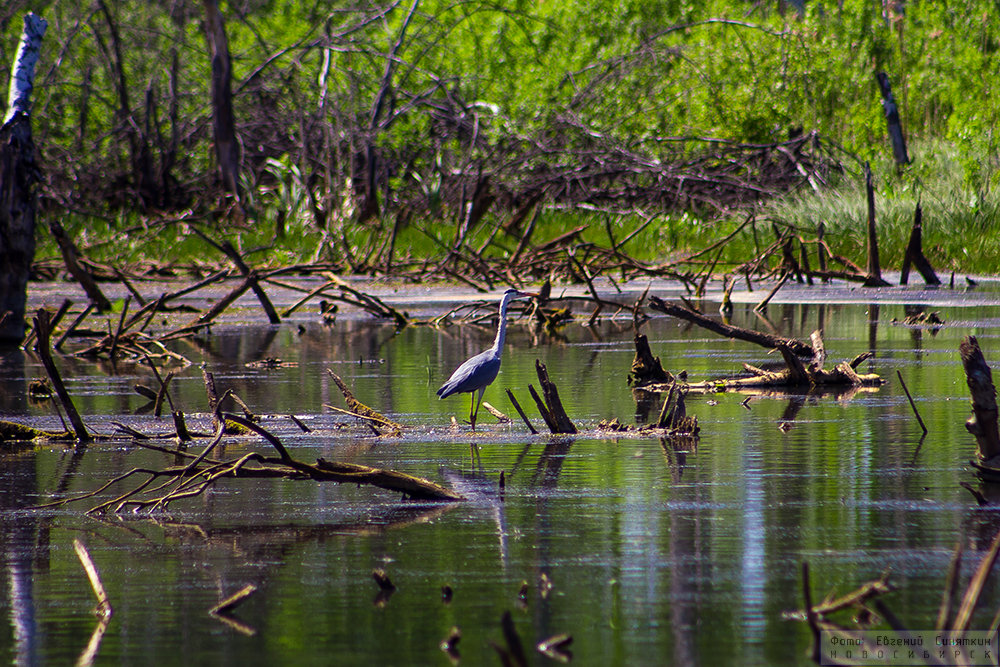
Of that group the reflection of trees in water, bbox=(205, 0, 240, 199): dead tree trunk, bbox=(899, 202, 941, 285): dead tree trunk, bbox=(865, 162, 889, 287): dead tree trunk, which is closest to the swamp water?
the reflection of trees in water

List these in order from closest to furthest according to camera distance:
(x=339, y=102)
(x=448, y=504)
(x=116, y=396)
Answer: (x=448, y=504) → (x=116, y=396) → (x=339, y=102)

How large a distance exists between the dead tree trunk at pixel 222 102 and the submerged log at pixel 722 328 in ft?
53.3

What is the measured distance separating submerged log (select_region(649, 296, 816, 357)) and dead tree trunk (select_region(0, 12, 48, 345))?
247 inches

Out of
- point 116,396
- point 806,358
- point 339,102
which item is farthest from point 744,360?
point 339,102

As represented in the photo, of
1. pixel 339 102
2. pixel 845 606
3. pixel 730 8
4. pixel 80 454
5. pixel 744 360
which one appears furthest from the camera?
pixel 730 8

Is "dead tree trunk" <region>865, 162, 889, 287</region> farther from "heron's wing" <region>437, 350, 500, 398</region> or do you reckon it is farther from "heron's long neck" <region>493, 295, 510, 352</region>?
"heron's wing" <region>437, 350, 500, 398</region>

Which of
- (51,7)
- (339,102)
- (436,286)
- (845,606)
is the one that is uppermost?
(51,7)

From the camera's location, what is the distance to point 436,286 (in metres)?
21.1

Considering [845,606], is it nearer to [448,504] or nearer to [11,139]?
[448,504]

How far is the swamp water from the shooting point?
422 cm

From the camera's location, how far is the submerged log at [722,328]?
874 centimetres

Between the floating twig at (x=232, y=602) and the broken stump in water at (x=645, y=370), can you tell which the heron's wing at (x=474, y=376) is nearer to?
the broken stump in water at (x=645, y=370)

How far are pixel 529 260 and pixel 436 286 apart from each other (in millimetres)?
2515

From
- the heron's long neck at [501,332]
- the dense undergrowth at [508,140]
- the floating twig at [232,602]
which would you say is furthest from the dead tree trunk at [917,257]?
the floating twig at [232,602]
